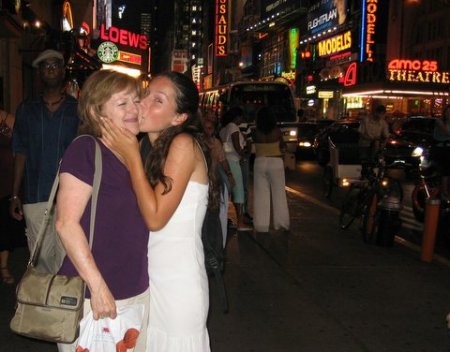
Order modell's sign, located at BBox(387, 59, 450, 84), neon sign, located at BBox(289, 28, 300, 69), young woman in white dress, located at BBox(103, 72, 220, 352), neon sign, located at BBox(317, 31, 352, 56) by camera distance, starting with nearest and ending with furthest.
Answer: young woman in white dress, located at BBox(103, 72, 220, 352), modell's sign, located at BBox(387, 59, 450, 84), neon sign, located at BBox(317, 31, 352, 56), neon sign, located at BBox(289, 28, 300, 69)

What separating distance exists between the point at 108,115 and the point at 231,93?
1954 cm

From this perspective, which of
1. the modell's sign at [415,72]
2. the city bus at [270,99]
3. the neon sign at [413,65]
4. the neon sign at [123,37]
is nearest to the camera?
the city bus at [270,99]

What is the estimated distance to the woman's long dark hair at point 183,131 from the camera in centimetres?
266

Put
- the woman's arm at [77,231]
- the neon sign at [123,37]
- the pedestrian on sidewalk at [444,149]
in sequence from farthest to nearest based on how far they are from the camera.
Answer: the neon sign at [123,37]
the pedestrian on sidewalk at [444,149]
the woman's arm at [77,231]

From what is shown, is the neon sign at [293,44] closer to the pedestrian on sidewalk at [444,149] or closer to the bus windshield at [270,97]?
the bus windshield at [270,97]

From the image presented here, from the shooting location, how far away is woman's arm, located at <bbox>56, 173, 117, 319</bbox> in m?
2.26

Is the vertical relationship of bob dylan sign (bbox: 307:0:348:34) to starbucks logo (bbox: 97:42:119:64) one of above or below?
above

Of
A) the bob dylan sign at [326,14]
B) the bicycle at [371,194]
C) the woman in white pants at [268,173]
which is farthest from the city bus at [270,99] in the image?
the bob dylan sign at [326,14]

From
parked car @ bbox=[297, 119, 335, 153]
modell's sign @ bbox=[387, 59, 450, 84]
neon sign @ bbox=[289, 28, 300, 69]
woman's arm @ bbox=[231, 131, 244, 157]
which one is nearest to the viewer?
woman's arm @ bbox=[231, 131, 244, 157]

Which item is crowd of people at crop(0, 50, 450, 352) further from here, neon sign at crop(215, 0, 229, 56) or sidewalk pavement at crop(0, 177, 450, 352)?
neon sign at crop(215, 0, 229, 56)

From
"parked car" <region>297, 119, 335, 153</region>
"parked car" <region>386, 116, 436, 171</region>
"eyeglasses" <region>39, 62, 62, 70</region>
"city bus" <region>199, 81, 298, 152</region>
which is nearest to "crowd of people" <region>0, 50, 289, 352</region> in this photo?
"eyeglasses" <region>39, 62, 62, 70</region>

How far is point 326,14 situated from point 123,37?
15.2m

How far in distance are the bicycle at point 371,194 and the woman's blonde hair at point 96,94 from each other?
19.6ft

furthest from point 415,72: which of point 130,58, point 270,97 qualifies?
point 130,58
